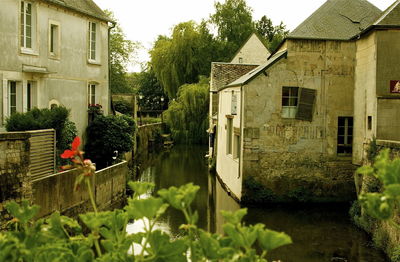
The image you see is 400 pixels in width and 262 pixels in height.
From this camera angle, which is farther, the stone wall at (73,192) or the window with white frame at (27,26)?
the window with white frame at (27,26)

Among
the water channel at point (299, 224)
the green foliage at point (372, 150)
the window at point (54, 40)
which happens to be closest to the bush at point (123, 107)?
the water channel at point (299, 224)

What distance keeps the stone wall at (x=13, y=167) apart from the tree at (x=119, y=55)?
46.6 meters

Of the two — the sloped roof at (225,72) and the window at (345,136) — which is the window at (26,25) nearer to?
the window at (345,136)

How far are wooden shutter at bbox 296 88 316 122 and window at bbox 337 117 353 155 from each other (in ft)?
4.14

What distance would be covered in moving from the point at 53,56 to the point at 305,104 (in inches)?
368

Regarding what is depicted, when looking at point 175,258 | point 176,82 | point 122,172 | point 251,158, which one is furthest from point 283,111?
point 176,82

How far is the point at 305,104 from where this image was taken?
1975cm

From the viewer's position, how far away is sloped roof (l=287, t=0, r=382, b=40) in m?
19.8

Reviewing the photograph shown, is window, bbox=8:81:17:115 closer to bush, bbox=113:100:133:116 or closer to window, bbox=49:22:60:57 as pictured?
window, bbox=49:22:60:57

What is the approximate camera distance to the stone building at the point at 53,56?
56.2ft

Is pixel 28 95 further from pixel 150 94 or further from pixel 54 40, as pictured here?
pixel 150 94

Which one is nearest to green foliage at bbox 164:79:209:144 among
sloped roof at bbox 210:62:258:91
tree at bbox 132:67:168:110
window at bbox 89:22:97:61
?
sloped roof at bbox 210:62:258:91

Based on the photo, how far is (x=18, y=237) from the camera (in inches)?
94.9

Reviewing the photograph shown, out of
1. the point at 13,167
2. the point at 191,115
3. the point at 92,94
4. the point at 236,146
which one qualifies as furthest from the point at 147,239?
the point at 191,115
